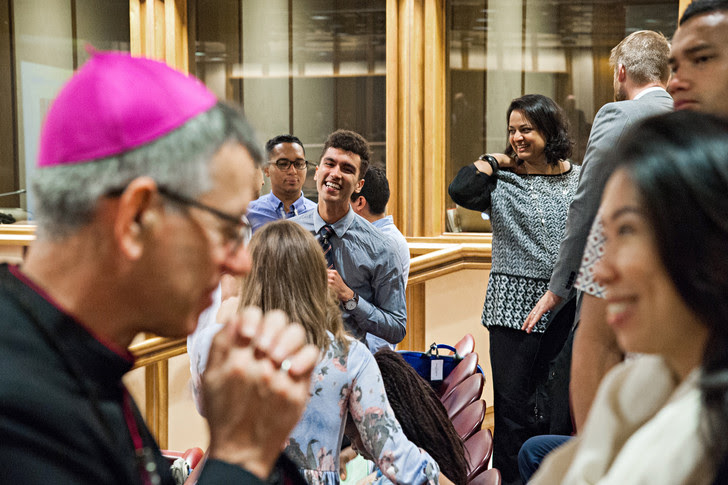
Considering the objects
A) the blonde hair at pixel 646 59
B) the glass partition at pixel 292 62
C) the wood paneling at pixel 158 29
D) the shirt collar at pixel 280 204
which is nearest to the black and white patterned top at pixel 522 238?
the blonde hair at pixel 646 59

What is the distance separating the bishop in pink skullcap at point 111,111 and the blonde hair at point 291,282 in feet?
3.97

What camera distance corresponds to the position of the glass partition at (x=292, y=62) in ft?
18.8

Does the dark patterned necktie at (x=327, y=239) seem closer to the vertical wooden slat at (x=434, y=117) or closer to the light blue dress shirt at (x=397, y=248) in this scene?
the light blue dress shirt at (x=397, y=248)

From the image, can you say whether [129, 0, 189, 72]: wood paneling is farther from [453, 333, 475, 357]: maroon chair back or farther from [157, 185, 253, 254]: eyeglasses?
[157, 185, 253, 254]: eyeglasses

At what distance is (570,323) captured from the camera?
8.05ft

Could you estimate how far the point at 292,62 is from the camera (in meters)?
5.93

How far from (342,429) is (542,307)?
89cm

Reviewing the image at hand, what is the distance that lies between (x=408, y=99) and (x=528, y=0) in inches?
44.7

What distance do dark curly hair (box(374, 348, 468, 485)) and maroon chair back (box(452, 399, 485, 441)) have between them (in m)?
0.25

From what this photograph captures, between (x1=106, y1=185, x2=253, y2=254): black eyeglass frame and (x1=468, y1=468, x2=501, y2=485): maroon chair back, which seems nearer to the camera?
(x1=106, y1=185, x2=253, y2=254): black eyeglass frame

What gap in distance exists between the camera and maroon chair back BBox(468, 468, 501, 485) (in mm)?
2000

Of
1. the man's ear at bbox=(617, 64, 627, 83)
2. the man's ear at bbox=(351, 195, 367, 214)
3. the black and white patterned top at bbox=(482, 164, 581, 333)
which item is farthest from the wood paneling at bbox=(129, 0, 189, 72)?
the man's ear at bbox=(617, 64, 627, 83)

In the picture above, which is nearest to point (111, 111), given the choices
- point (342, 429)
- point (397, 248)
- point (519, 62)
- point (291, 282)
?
point (291, 282)

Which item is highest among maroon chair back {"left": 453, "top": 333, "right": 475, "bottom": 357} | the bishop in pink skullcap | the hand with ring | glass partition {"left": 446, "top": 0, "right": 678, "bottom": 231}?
glass partition {"left": 446, "top": 0, "right": 678, "bottom": 231}
